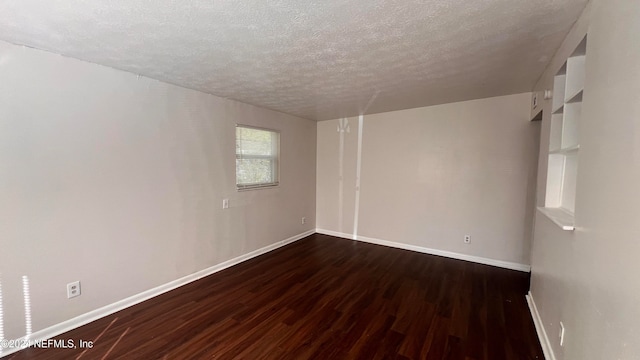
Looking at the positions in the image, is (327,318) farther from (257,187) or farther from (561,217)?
(257,187)

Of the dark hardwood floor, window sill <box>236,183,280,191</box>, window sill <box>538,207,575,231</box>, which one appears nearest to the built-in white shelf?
window sill <box>538,207,575,231</box>

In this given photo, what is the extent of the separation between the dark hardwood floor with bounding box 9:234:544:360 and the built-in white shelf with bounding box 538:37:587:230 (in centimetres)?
111

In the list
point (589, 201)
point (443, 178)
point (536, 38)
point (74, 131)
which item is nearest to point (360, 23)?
point (536, 38)

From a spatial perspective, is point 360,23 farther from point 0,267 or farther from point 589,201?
point 0,267

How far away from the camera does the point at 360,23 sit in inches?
62.5

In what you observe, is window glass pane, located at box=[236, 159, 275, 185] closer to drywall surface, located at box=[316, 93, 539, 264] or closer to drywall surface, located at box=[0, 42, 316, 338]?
drywall surface, located at box=[0, 42, 316, 338]

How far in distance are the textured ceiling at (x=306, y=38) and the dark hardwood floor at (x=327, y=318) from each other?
7.53ft

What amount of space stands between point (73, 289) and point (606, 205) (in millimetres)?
3657

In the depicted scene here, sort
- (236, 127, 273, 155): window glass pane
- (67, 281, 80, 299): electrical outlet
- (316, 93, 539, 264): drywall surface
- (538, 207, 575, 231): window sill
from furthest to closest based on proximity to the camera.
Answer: (236, 127, 273, 155): window glass pane, (316, 93, 539, 264): drywall surface, (67, 281, 80, 299): electrical outlet, (538, 207, 575, 231): window sill

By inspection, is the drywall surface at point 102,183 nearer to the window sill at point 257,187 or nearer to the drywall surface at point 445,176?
the window sill at point 257,187

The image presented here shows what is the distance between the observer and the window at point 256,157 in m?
3.69

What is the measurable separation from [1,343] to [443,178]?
191 inches

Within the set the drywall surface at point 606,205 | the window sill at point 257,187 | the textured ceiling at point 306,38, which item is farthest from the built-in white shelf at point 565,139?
the window sill at point 257,187

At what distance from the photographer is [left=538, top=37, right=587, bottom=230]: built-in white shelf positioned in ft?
5.61
